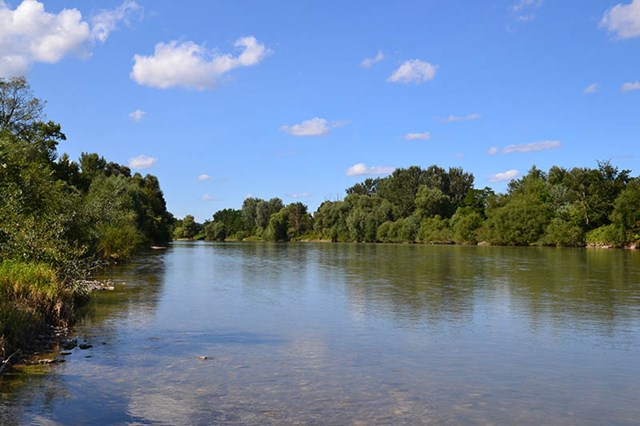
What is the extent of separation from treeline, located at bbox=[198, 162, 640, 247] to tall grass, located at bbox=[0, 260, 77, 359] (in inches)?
3143

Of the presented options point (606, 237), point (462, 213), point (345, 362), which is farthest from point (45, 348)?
point (462, 213)

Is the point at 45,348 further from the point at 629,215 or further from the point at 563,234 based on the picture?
the point at 563,234

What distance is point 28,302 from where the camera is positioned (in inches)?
571

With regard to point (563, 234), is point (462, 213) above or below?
above

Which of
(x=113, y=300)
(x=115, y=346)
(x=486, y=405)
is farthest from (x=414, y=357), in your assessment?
(x=113, y=300)

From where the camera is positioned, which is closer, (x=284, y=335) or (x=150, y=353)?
(x=150, y=353)

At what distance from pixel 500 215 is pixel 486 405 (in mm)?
92607

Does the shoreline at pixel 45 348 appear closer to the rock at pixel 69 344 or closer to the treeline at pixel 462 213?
the rock at pixel 69 344

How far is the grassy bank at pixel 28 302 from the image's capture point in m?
11.9

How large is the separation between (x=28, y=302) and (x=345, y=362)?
27.3ft

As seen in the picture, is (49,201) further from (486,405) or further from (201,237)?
(201,237)

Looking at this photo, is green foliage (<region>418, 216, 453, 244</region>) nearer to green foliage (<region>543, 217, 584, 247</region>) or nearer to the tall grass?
green foliage (<region>543, 217, 584, 247</region>)

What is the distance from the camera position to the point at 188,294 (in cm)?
2506

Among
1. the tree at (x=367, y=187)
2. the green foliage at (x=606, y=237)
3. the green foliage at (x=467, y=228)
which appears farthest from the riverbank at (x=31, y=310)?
the tree at (x=367, y=187)
